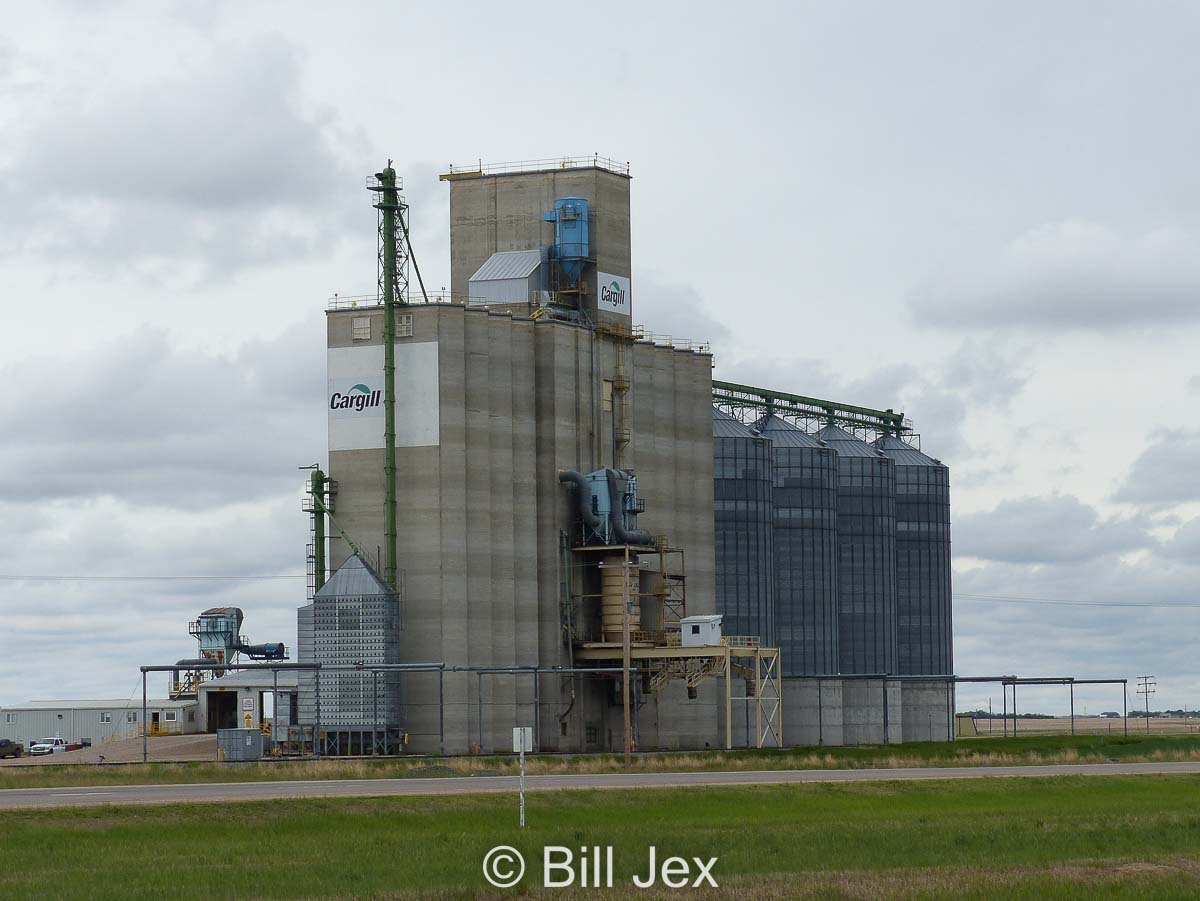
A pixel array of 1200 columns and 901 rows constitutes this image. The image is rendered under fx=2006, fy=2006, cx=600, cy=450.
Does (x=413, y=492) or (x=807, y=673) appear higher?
(x=413, y=492)

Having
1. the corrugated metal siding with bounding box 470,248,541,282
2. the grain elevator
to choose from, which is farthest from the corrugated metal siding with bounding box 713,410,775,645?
the corrugated metal siding with bounding box 470,248,541,282

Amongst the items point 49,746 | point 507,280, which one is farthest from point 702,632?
point 49,746

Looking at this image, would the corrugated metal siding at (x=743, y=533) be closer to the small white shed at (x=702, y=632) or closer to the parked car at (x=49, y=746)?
the small white shed at (x=702, y=632)

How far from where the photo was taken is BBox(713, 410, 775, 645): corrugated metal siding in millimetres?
132250

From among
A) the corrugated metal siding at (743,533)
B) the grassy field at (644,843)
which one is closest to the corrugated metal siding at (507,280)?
the corrugated metal siding at (743,533)

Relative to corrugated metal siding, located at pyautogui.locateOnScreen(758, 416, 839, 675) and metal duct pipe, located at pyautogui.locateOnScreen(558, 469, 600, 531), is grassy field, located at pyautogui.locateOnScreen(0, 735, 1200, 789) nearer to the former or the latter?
metal duct pipe, located at pyautogui.locateOnScreen(558, 469, 600, 531)

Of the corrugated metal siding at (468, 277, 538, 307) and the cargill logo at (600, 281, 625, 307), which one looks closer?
the corrugated metal siding at (468, 277, 538, 307)

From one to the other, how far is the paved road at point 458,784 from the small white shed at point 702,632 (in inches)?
1021

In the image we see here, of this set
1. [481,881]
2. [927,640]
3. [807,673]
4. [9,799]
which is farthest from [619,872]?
[927,640]

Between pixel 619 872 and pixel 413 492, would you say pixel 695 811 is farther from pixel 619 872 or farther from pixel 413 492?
pixel 413 492

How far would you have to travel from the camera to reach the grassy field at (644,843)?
42156 mm

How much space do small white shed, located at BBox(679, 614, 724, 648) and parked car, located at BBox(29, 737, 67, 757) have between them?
48.3 m

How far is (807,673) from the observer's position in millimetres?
137375

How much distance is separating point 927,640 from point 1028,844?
103m
